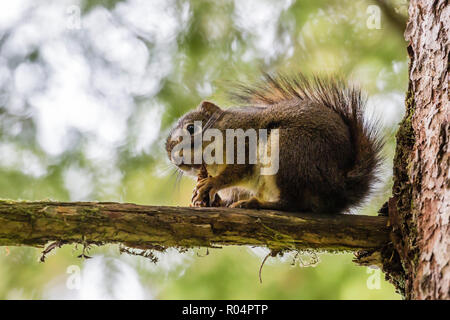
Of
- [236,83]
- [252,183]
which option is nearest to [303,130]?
[252,183]

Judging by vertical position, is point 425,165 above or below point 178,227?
above

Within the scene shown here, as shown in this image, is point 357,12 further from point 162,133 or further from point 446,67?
point 446,67

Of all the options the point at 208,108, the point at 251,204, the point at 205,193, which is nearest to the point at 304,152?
the point at 251,204

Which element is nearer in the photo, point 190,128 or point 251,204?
point 251,204

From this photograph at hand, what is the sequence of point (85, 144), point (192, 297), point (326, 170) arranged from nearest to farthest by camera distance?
point (326, 170)
point (192, 297)
point (85, 144)

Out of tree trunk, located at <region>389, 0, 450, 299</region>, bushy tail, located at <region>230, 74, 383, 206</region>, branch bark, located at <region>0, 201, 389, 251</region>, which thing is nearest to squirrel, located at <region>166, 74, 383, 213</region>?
bushy tail, located at <region>230, 74, 383, 206</region>

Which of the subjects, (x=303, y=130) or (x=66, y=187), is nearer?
(x=303, y=130)

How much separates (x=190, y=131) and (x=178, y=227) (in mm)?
973

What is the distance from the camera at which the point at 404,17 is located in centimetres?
355

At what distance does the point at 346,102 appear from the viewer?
2619mm

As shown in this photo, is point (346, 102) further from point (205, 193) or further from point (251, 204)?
point (205, 193)
